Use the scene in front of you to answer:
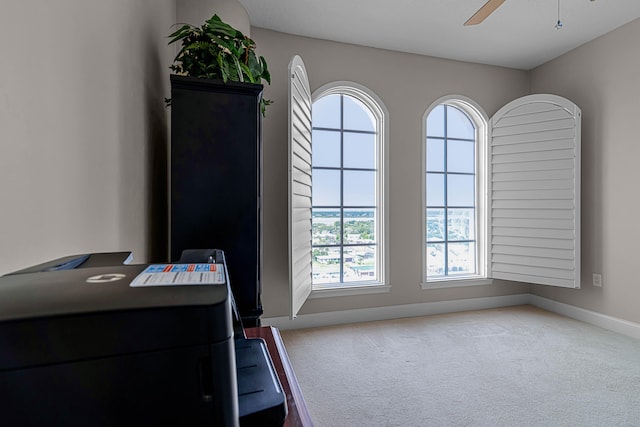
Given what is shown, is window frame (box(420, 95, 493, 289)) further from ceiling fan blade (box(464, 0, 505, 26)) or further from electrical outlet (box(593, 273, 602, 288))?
ceiling fan blade (box(464, 0, 505, 26))

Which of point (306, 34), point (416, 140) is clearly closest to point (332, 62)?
point (306, 34)

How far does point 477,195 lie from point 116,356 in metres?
4.09

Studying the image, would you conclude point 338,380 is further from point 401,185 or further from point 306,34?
point 306,34

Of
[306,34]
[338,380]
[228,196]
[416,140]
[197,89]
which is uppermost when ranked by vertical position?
[306,34]

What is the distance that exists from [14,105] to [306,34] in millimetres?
2881

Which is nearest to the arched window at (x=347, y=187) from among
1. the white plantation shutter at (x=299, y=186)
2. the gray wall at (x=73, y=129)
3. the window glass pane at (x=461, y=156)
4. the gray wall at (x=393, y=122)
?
the gray wall at (x=393, y=122)

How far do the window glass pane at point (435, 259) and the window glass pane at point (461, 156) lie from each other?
2.89 ft

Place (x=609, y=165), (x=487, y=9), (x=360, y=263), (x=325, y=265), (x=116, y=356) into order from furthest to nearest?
(x=360, y=263), (x=325, y=265), (x=609, y=165), (x=487, y=9), (x=116, y=356)

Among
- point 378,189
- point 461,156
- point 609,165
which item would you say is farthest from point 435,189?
point 609,165

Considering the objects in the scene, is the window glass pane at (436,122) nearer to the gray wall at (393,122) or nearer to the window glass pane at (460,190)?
the gray wall at (393,122)

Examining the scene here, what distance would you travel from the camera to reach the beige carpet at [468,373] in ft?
6.09

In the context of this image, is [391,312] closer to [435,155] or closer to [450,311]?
[450,311]

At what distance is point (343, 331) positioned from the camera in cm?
307

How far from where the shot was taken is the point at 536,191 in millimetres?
3457
